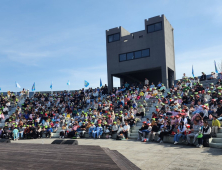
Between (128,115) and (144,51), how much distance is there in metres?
11.0

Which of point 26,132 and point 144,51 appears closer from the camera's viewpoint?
point 26,132

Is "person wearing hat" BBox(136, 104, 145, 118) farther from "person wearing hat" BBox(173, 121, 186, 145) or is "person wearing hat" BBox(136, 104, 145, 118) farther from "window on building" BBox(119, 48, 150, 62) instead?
"window on building" BBox(119, 48, 150, 62)

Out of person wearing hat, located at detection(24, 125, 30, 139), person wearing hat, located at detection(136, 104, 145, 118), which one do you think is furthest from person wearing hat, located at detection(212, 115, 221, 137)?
person wearing hat, located at detection(24, 125, 30, 139)

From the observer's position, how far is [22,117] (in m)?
24.3

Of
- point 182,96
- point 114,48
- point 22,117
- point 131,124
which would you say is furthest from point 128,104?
point 22,117

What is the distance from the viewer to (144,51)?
2642 cm

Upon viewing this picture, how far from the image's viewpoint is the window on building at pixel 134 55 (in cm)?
2625

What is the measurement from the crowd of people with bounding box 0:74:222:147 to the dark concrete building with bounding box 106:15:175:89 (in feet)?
10.4

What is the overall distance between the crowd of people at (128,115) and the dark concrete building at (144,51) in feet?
10.4

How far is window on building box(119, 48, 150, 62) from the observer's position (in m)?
26.2

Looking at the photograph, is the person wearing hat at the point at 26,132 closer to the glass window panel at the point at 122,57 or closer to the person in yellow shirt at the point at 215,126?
the glass window panel at the point at 122,57

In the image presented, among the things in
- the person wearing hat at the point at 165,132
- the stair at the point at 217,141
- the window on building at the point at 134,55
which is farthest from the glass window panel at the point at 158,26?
the stair at the point at 217,141

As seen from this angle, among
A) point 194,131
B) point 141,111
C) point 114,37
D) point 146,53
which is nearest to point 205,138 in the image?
point 194,131

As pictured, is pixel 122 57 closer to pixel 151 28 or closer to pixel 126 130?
pixel 151 28
